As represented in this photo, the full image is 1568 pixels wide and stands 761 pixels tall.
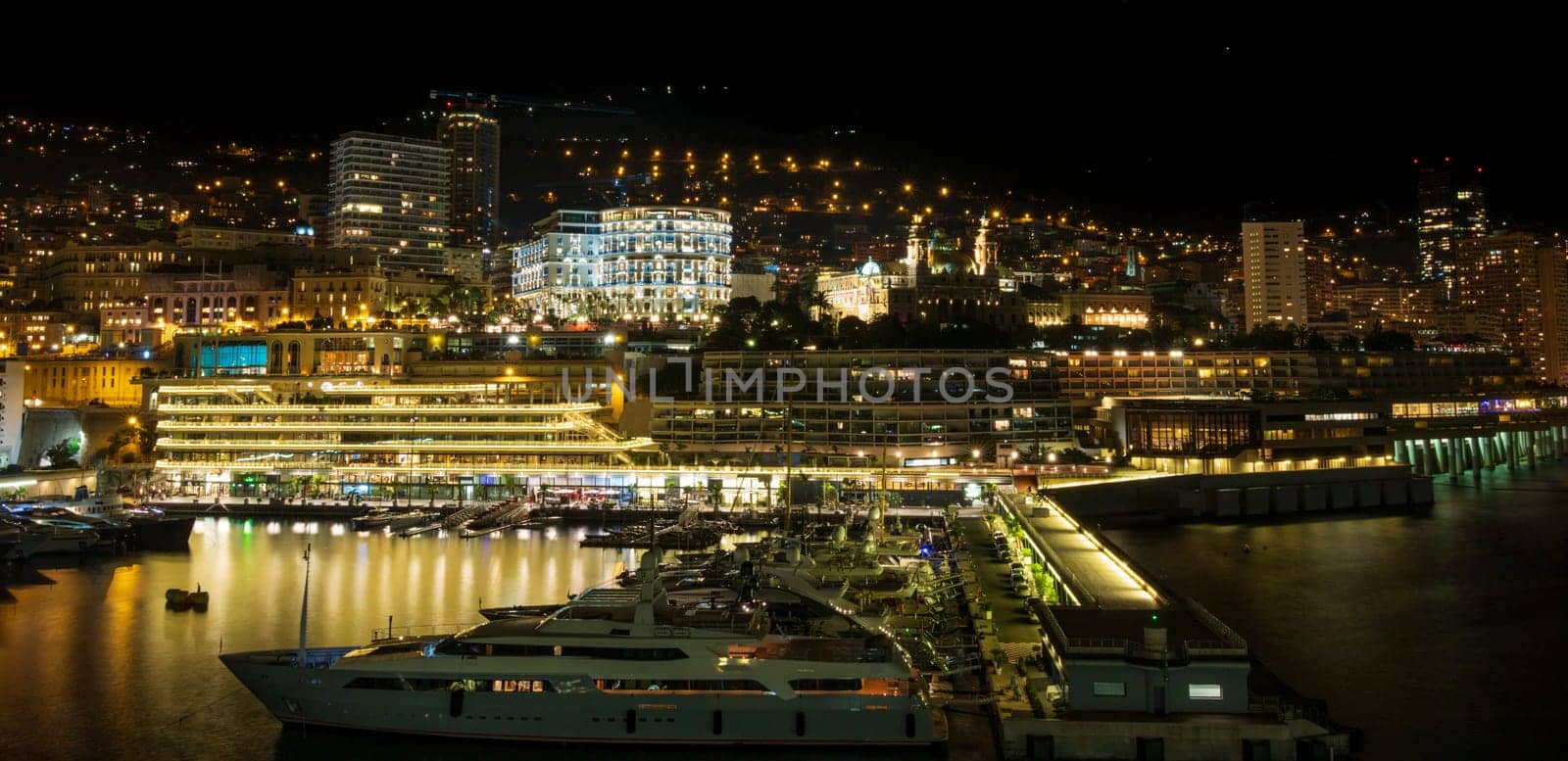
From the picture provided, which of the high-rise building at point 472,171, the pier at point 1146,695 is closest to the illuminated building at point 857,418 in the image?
the pier at point 1146,695

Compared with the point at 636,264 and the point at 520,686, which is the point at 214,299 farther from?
the point at 520,686

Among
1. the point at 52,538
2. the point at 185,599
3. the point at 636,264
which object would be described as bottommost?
the point at 185,599

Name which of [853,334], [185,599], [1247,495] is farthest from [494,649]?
[853,334]

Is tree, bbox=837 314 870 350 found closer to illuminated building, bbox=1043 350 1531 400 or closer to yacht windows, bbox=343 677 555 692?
illuminated building, bbox=1043 350 1531 400

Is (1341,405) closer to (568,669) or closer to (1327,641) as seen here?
(1327,641)

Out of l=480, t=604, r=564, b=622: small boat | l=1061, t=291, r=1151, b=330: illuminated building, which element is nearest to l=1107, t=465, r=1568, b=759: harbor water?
l=480, t=604, r=564, b=622: small boat
